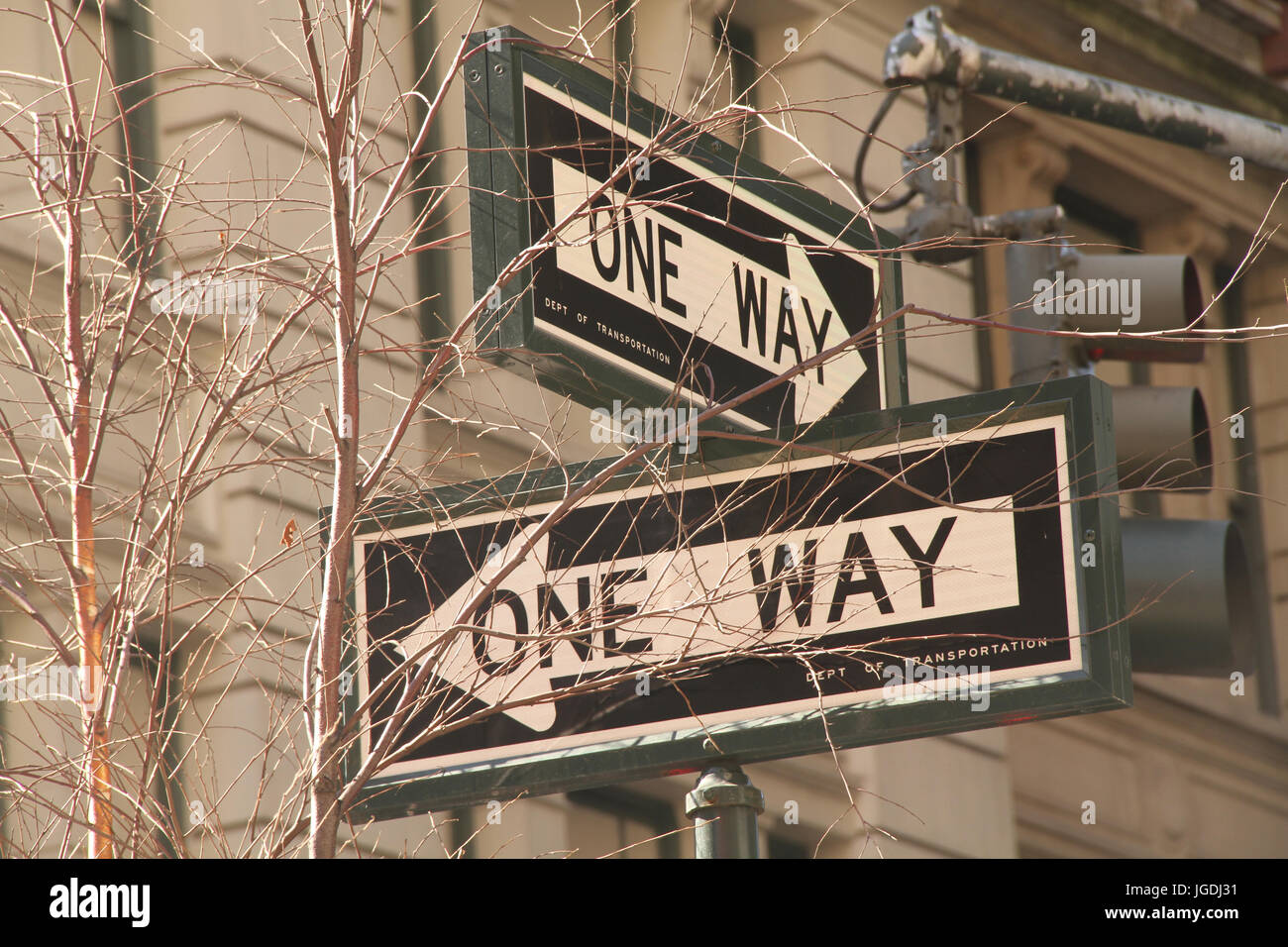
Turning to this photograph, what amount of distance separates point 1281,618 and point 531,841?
28.9 feet

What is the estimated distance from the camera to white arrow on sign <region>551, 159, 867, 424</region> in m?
4.21

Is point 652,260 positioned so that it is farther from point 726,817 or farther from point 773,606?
point 726,817

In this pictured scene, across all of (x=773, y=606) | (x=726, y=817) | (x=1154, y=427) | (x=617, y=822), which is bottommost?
(x=726, y=817)

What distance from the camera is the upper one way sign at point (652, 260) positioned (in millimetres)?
4070

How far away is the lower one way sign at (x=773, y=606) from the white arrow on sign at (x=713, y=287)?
0.34m

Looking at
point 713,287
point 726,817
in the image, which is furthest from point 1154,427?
point 726,817

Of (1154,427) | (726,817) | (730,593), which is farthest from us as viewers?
(1154,427)

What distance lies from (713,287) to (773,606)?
730 mm

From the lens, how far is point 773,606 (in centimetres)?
425

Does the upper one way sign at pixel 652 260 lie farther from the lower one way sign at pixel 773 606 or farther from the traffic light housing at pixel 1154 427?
the traffic light housing at pixel 1154 427

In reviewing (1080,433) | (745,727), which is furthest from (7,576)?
(1080,433)

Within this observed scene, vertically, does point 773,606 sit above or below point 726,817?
above

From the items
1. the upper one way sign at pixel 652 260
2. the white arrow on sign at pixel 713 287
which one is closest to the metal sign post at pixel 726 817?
the upper one way sign at pixel 652 260

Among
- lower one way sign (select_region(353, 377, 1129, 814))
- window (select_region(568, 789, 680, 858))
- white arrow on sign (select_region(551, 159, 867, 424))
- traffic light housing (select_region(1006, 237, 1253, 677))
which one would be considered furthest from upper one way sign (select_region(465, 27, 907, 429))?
window (select_region(568, 789, 680, 858))
